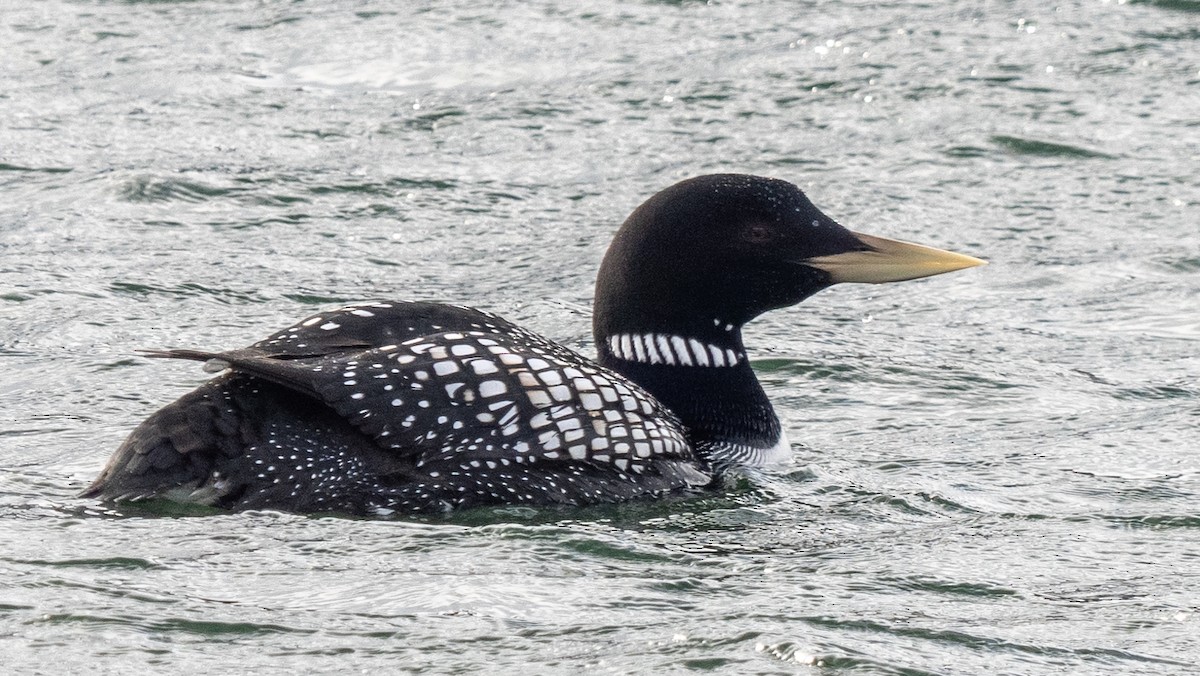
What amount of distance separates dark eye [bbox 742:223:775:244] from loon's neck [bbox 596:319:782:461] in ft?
0.78

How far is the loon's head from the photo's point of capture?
5.17 metres

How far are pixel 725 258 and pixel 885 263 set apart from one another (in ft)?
1.35

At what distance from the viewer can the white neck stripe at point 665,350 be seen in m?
5.25

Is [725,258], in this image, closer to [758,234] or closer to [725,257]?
[725,257]

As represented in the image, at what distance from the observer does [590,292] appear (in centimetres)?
707

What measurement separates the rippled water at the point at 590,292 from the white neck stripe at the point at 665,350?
40 centimetres

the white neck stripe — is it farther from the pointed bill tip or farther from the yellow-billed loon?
the pointed bill tip

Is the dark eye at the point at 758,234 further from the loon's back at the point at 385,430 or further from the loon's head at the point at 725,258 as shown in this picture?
the loon's back at the point at 385,430

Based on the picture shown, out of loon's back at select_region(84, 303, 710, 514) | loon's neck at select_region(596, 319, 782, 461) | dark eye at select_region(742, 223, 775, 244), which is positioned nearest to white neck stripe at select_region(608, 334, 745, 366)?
loon's neck at select_region(596, 319, 782, 461)

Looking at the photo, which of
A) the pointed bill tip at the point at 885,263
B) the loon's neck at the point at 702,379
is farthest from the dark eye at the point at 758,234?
the loon's neck at the point at 702,379

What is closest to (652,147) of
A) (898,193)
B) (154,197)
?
(898,193)

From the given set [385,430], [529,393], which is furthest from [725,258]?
[385,430]

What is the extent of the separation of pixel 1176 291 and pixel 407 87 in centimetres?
363

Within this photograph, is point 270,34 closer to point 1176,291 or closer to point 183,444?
point 1176,291
